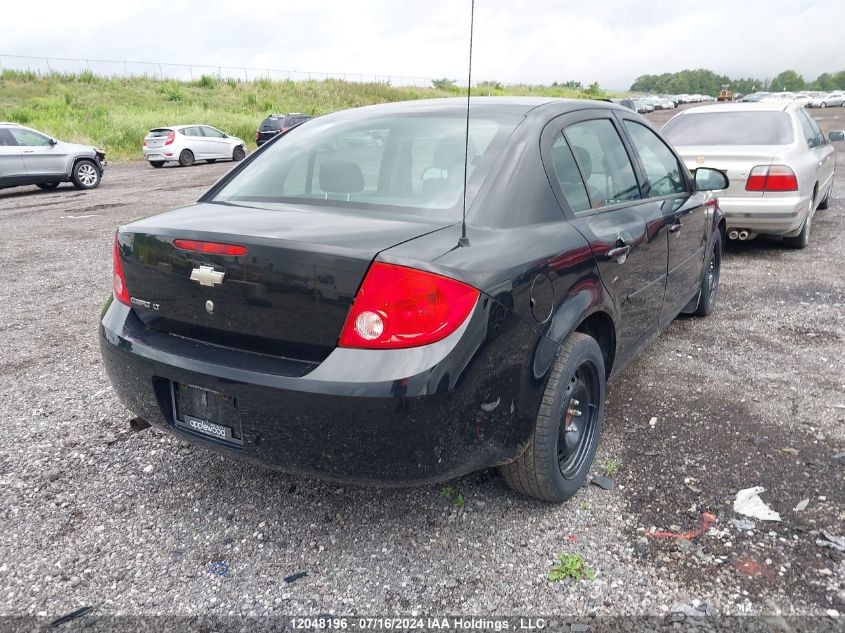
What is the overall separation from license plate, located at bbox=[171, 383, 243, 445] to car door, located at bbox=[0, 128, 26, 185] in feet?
46.1

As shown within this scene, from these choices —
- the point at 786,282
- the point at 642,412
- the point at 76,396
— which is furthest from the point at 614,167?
the point at 786,282

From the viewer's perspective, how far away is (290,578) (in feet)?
7.70

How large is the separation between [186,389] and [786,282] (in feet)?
18.3

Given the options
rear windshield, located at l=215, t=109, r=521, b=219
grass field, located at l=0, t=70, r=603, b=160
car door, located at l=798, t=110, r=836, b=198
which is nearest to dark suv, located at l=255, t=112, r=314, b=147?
grass field, located at l=0, t=70, r=603, b=160

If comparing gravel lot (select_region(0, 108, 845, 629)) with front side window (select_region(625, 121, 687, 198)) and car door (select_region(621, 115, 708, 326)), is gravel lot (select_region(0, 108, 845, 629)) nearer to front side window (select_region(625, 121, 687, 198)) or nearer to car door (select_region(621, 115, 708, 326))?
car door (select_region(621, 115, 708, 326))

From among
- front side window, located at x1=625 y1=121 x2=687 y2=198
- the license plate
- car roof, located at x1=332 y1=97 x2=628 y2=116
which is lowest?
the license plate

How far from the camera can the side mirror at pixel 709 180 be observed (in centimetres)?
426

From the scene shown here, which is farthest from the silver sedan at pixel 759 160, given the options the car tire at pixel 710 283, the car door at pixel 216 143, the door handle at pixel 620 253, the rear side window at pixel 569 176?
the car door at pixel 216 143

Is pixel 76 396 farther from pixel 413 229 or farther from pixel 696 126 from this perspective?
pixel 696 126

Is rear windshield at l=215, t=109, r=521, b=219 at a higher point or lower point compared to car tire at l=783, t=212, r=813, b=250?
higher

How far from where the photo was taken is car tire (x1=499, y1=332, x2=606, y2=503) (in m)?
2.48

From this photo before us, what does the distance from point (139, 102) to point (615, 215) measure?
36921 mm

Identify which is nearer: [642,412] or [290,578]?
[290,578]

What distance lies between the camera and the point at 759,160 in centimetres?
641
